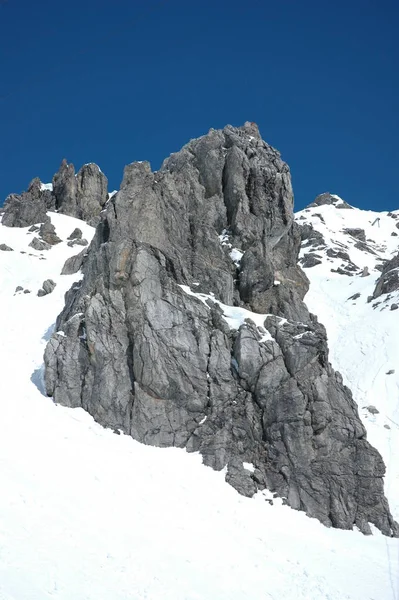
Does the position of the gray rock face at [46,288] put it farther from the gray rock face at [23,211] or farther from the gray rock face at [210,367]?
the gray rock face at [23,211]

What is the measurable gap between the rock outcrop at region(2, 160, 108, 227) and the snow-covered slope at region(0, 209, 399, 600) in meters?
47.5

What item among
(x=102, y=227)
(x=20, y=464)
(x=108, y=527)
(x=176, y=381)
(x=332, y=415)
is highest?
(x=102, y=227)

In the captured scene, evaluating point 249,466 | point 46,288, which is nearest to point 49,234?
point 46,288

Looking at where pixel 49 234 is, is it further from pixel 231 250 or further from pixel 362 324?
pixel 362 324

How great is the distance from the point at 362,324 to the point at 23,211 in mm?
46869

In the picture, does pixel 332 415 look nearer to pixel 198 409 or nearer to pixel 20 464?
pixel 198 409

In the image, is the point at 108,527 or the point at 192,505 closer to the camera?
the point at 108,527

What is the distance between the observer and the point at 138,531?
17844 mm

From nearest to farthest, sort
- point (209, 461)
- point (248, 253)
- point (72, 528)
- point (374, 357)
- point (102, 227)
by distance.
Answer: point (72, 528) < point (209, 461) < point (248, 253) < point (102, 227) < point (374, 357)

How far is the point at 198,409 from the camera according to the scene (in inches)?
978

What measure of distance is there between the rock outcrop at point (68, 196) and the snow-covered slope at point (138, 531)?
47471mm

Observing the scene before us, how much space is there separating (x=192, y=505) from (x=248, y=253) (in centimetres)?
1578

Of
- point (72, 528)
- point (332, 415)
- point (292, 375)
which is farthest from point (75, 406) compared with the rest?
point (332, 415)

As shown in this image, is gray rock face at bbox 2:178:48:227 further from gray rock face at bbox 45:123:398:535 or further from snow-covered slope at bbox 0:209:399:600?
snow-covered slope at bbox 0:209:399:600
